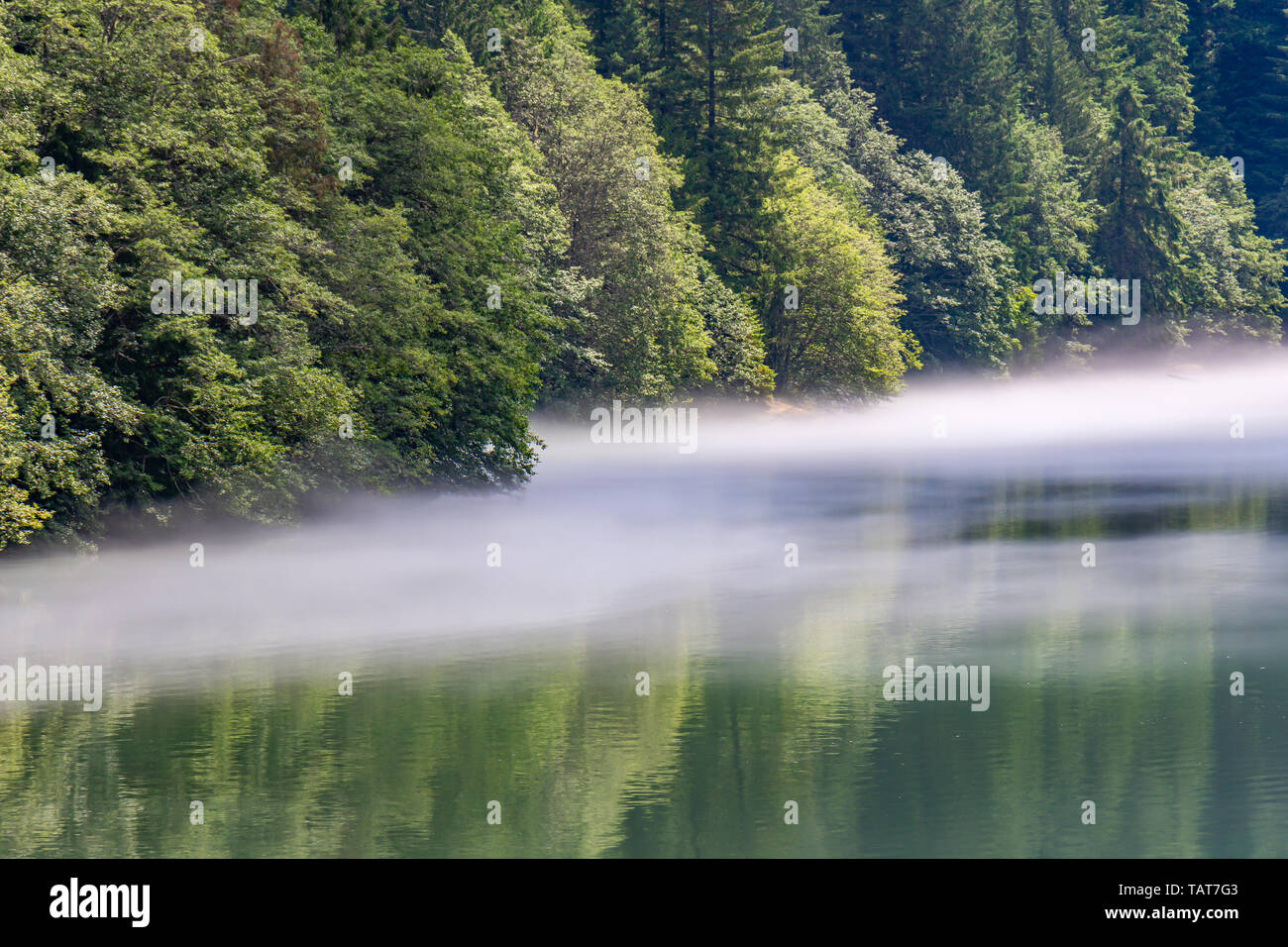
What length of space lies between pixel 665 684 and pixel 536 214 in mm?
36019

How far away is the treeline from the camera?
34250 millimetres

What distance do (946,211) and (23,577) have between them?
236 ft

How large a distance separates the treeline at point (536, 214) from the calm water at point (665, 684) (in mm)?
2971

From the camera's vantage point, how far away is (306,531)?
41.6 m

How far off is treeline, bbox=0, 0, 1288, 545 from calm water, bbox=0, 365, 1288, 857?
9.75ft

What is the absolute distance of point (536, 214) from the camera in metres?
56.7

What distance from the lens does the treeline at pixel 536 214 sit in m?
34.2
